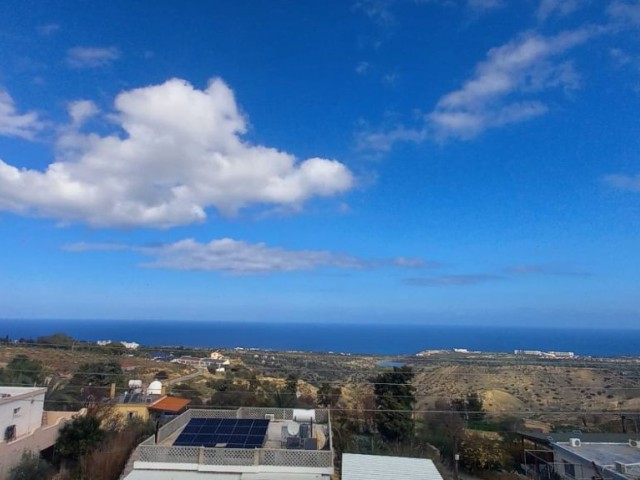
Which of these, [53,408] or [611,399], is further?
[611,399]

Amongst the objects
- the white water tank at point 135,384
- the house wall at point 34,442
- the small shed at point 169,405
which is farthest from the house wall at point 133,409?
the white water tank at point 135,384

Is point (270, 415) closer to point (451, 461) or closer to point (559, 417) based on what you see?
point (451, 461)

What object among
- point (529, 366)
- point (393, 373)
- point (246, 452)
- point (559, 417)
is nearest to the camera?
point (246, 452)

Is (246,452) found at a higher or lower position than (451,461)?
higher

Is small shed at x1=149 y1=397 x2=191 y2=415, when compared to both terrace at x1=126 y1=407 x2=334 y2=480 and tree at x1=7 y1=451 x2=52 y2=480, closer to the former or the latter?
tree at x1=7 y1=451 x2=52 y2=480

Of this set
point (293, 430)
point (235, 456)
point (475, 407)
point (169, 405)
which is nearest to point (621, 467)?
point (293, 430)

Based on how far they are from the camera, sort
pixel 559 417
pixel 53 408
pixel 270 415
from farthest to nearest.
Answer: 1. pixel 559 417
2. pixel 53 408
3. pixel 270 415

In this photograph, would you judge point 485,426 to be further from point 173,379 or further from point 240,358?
point 240,358

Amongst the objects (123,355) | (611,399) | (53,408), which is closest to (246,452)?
(53,408)
